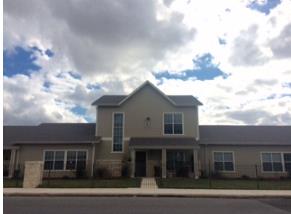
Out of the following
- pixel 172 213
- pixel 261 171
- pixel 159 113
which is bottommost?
pixel 172 213

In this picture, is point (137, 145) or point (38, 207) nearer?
point (38, 207)

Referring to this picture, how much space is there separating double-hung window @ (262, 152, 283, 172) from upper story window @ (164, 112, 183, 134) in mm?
7864

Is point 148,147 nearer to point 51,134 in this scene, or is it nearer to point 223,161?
point 223,161

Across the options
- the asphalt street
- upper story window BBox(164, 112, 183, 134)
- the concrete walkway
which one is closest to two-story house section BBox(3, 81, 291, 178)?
upper story window BBox(164, 112, 183, 134)

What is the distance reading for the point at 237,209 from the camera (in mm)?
11352

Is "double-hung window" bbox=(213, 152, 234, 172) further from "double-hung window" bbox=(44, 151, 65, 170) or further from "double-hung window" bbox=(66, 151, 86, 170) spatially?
"double-hung window" bbox=(44, 151, 65, 170)

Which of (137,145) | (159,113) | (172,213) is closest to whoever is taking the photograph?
(172,213)

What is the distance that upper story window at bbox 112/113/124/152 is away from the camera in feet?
93.2

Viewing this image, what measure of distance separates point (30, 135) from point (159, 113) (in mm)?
12204

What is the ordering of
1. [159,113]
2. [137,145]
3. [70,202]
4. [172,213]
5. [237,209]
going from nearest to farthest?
[172,213], [237,209], [70,202], [137,145], [159,113]

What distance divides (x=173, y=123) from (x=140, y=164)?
4819 mm

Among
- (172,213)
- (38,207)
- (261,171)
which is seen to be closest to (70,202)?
(38,207)

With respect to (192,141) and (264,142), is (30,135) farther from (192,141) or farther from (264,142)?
(264,142)

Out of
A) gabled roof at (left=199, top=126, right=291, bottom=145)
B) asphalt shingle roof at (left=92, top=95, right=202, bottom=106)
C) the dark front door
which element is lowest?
the dark front door
